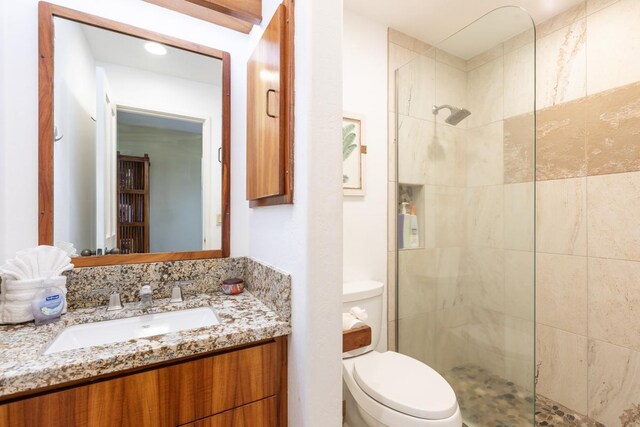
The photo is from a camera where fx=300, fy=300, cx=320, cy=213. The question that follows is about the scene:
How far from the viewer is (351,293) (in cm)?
160

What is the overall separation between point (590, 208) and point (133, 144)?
231cm

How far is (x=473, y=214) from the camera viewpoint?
5.52ft

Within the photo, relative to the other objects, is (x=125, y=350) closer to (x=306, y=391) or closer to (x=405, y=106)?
(x=306, y=391)

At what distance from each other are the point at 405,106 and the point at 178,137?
1.35 meters

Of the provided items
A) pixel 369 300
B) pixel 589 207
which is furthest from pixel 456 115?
pixel 369 300

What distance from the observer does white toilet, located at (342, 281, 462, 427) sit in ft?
3.52

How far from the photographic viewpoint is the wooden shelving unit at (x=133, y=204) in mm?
1240

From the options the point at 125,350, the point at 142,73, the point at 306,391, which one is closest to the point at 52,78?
the point at 142,73

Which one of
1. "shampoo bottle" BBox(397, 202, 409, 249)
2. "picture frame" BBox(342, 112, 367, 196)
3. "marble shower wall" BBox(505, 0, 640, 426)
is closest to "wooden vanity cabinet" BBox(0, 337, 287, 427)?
"picture frame" BBox(342, 112, 367, 196)

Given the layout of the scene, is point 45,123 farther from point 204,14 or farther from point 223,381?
point 223,381

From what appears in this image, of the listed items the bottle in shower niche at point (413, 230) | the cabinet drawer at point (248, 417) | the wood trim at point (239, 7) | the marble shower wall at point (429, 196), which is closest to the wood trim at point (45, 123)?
the wood trim at point (239, 7)

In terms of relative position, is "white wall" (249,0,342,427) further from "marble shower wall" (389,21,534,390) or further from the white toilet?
"marble shower wall" (389,21,534,390)

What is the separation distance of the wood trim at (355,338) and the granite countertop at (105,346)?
1.15 feet

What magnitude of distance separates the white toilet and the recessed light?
1.42 metres
